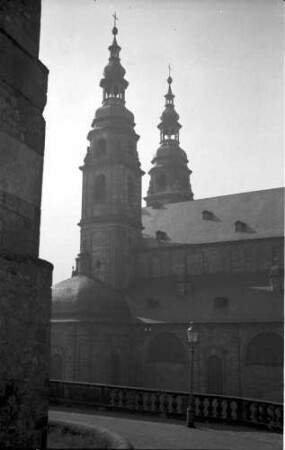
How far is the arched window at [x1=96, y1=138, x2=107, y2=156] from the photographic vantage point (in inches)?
1442

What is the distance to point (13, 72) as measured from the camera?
7.70m

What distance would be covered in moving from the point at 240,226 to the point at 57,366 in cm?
1470

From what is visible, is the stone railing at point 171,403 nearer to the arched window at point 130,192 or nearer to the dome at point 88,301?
the dome at point 88,301

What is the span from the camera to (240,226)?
33.7 m

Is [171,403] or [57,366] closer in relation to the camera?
[171,403]

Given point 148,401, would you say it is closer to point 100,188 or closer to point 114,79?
point 100,188

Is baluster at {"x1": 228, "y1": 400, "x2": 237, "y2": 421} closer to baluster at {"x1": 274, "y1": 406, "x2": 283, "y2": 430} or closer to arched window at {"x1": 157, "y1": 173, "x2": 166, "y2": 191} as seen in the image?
baluster at {"x1": 274, "y1": 406, "x2": 283, "y2": 430}

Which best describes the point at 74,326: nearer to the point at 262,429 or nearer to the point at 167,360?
the point at 167,360

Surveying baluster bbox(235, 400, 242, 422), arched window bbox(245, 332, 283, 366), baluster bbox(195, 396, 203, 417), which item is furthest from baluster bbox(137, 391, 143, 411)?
arched window bbox(245, 332, 283, 366)

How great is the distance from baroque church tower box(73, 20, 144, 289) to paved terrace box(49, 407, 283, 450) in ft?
66.5

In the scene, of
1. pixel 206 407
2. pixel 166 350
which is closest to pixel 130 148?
pixel 166 350

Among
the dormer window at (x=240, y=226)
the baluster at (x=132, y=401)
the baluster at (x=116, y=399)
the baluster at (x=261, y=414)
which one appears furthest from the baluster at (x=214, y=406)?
the dormer window at (x=240, y=226)

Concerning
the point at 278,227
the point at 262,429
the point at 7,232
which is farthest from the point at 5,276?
the point at 278,227

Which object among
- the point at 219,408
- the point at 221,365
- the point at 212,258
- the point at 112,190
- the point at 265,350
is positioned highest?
the point at 112,190
